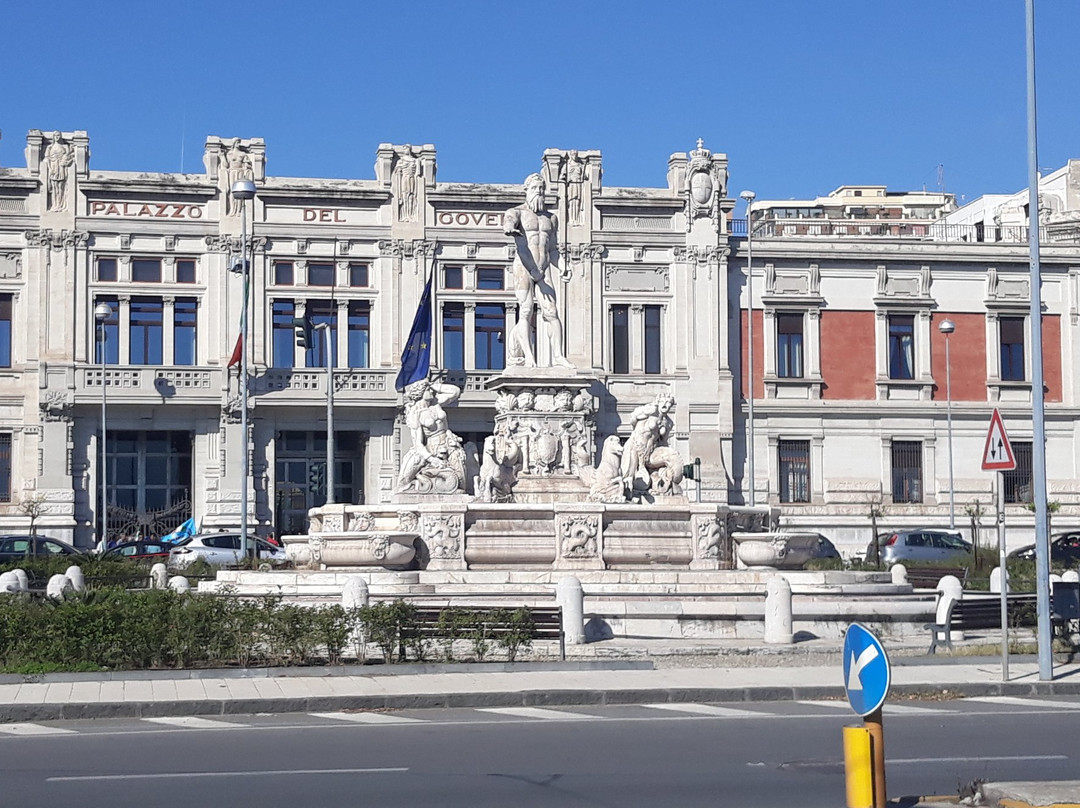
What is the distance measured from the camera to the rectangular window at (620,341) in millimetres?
55906

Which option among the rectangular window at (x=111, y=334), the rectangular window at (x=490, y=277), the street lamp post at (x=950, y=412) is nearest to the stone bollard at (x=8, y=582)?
the rectangular window at (x=111, y=334)

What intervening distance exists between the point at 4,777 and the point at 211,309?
1667 inches

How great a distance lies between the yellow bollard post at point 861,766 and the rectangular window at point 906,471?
47920mm

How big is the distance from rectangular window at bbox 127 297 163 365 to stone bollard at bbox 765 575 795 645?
35.5 metres

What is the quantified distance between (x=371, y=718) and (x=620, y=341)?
135 feet

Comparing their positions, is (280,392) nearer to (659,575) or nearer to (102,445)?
(102,445)

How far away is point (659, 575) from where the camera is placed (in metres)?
24.8

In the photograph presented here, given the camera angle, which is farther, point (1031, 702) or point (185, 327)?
point (185, 327)

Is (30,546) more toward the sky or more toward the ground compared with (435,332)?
more toward the ground

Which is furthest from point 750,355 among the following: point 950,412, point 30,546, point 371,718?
point 371,718

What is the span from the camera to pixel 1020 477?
185ft

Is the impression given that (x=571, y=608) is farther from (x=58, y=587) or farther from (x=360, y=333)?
(x=360, y=333)

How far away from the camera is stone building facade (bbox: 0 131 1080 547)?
172 feet

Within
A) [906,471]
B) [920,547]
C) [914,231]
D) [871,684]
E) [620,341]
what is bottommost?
[920,547]
